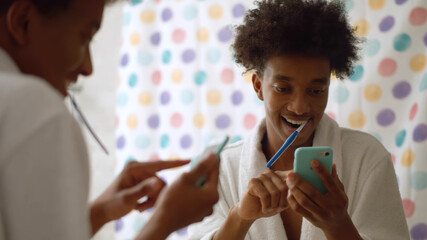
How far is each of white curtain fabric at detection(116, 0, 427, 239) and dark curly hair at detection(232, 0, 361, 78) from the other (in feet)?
0.80

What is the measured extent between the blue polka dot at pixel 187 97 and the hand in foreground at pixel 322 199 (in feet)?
2.57

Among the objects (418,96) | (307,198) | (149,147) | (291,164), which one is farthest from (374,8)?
(149,147)

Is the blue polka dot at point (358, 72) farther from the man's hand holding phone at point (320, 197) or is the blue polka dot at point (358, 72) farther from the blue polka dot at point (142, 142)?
the blue polka dot at point (142, 142)

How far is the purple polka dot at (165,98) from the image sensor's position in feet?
5.39

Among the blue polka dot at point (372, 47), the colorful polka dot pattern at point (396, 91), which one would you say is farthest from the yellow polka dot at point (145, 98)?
the blue polka dot at point (372, 47)

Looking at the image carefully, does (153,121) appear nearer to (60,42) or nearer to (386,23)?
(386,23)

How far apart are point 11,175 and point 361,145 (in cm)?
92

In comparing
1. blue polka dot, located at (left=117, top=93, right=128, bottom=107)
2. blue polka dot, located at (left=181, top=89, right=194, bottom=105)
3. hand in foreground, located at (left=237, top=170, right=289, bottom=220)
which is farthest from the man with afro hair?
blue polka dot, located at (left=117, top=93, right=128, bottom=107)

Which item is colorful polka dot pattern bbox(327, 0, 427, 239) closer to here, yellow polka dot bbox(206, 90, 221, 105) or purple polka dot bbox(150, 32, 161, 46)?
yellow polka dot bbox(206, 90, 221, 105)

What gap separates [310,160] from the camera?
87 cm

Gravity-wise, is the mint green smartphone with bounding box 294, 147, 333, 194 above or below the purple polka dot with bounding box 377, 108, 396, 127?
above

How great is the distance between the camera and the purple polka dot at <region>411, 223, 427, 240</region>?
1.32 m

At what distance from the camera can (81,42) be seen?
1.76 feet

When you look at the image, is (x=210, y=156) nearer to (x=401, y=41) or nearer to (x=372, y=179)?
(x=372, y=179)
